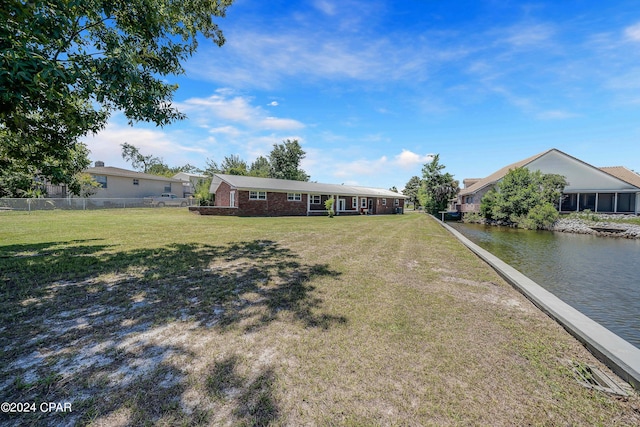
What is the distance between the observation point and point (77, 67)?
4.00 meters

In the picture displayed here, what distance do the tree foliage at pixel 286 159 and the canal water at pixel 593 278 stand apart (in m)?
39.9

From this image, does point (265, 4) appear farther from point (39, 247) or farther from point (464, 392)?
point (464, 392)

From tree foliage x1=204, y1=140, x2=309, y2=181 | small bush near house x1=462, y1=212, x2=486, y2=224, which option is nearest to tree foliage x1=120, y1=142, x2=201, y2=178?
tree foliage x1=204, y1=140, x2=309, y2=181

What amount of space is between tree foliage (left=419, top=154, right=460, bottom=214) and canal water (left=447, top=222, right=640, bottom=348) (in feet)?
86.3

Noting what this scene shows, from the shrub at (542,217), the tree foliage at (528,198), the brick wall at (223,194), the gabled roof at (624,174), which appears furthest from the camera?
the brick wall at (223,194)

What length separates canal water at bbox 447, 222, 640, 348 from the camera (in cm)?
467

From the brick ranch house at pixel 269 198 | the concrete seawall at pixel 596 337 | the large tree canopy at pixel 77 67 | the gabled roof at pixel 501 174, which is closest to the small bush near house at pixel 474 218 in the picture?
the gabled roof at pixel 501 174

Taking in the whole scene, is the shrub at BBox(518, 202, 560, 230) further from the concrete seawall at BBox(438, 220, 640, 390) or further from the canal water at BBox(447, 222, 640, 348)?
the concrete seawall at BBox(438, 220, 640, 390)

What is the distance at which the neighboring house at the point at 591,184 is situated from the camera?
23.7 meters

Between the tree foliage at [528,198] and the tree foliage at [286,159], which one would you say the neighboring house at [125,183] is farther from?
the tree foliage at [528,198]

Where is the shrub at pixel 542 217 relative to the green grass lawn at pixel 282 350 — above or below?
above

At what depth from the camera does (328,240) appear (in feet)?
33.4

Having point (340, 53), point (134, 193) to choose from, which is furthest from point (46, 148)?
point (134, 193)

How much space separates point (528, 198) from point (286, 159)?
36023 mm
